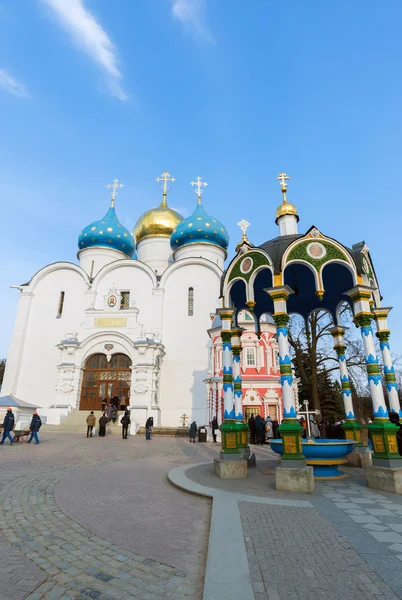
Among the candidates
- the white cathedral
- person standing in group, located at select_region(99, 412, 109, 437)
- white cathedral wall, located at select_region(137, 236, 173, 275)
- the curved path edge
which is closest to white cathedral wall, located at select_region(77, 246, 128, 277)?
the white cathedral

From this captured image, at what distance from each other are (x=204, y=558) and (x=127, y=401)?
20659 mm

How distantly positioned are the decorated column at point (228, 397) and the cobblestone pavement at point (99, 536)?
5.53ft

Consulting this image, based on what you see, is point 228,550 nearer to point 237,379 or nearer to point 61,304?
point 237,379

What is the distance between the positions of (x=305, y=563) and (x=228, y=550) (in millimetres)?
698

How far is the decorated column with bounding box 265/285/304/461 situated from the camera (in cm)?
660

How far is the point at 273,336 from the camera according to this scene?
22625 mm

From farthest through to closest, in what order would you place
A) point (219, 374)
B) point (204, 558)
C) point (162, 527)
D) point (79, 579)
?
point (219, 374) < point (162, 527) < point (204, 558) < point (79, 579)

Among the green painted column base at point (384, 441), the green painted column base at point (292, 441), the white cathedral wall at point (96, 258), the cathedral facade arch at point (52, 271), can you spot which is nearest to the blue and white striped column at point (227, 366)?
the green painted column base at point (292, 441)

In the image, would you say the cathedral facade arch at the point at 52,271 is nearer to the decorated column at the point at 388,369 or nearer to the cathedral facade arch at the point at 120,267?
the cathedral facade arch at the point at 120,267

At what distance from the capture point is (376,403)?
717cm

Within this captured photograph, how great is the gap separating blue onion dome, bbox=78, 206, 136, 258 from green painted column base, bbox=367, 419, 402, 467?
26.4m

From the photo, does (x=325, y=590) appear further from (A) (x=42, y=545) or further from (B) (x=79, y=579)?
(A) (x=42, y=545)

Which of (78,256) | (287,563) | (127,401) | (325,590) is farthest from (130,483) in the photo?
(78,256)

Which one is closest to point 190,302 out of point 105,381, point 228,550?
point 105,381
